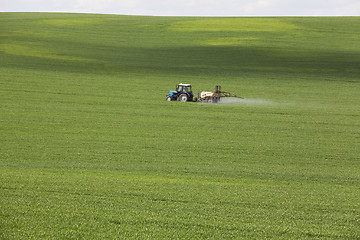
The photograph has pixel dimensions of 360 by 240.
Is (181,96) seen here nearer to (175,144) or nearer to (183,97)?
(183,97)

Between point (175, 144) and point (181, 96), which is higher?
point (181, 96)

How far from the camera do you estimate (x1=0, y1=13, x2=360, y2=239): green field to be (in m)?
9.89

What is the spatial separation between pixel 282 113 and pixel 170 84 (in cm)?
1179

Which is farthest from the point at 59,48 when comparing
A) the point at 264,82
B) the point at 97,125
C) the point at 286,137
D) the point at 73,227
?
the point at 73,227

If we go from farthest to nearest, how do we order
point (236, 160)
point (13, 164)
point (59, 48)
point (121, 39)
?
point (121, 39) → point (59, 48) → point (236, 160) → point (13, 164)

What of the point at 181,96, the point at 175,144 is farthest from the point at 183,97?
the point at 175,144

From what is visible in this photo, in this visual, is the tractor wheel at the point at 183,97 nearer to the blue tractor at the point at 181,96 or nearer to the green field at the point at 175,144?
the blue tractor at the point at 181,96

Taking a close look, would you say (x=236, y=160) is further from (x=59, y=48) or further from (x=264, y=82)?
(x=59, y=48)

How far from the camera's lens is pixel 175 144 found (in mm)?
17938

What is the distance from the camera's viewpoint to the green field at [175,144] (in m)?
9.89

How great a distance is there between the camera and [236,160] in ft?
51.8

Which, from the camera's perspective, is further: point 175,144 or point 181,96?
point 181,96

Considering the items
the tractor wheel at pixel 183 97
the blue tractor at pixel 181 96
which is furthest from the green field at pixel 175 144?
the tractor wheel at pixel 183 97

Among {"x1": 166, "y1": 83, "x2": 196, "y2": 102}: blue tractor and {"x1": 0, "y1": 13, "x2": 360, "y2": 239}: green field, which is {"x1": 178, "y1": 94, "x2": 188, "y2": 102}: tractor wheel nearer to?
{"x1": 166, "y1": 83, "x2": 196, "y2": 102}: blue tractor
